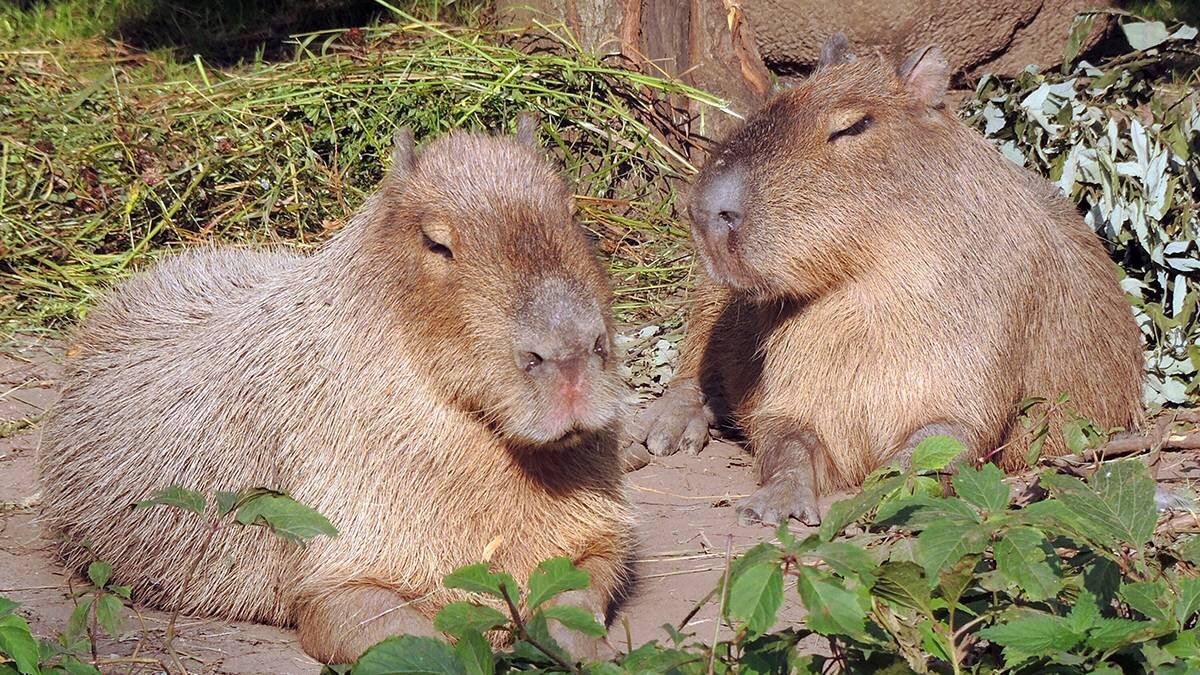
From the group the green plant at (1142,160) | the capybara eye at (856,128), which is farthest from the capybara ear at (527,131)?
the green plant at (1142,160)

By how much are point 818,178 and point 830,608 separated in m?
1.97

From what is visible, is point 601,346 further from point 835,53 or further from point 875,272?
point 835,53

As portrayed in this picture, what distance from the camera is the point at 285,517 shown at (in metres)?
2.38

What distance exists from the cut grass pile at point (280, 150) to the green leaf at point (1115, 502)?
3130 millimetres

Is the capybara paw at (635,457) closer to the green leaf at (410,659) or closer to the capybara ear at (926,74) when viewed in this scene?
the capybara ear at (926,74)

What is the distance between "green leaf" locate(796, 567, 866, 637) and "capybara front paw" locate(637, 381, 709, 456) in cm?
257

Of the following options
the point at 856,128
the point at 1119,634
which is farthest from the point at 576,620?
the point at 856,128

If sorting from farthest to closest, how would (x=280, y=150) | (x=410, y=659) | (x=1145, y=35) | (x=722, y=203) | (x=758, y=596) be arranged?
(x=280, y=150) < (x=1145, y=35) < (x=722, y=203) < (x=410, y=659) < (x=758, y=596)

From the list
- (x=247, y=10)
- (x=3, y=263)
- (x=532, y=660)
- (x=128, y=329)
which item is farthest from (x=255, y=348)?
(x=247, y=10)

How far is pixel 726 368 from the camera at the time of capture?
15.1ft

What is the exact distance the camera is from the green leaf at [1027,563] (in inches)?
84.0

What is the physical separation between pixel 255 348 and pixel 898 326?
Result: 164 centimetres

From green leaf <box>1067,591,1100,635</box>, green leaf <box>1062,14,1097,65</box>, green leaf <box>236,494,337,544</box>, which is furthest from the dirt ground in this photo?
green leaf <box>1062,14,1097,65</box>

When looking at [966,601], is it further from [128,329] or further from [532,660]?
[128,329]
